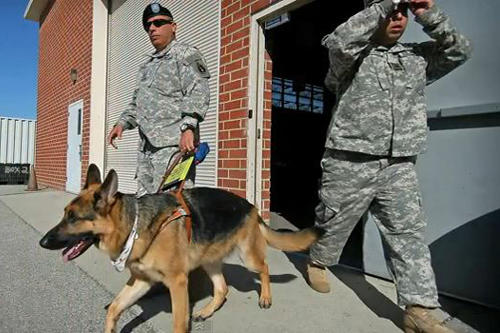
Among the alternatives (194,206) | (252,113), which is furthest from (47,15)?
(194,206)

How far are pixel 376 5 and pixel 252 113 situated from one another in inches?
96.3

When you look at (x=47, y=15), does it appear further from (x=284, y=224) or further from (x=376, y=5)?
(x=376, y=5)

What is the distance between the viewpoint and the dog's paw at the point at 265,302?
2.60 metres

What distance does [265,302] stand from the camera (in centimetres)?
261

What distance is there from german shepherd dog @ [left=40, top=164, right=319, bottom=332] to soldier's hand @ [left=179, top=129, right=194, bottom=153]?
0.31 meters

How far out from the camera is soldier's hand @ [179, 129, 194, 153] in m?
2.60

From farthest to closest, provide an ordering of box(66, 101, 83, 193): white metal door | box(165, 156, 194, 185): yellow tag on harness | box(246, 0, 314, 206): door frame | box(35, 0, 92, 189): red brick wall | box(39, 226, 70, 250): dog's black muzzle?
box(66, 101, 83, 193): white metal door → box(35, 0, 92, 189): red brick wall → box(246, 0, 314, 206): door frame → box(165, 156, 194, 185): yellow tag on harness → box(39, 226, 70, 250): dog's black muzzle

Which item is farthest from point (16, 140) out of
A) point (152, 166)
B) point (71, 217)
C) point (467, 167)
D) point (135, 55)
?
point (467, 167)

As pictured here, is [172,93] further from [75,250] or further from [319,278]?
[319,278]

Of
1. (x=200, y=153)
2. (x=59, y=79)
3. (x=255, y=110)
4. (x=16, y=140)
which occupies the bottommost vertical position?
(x=200, y=153)

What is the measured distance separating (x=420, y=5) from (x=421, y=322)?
1769mm

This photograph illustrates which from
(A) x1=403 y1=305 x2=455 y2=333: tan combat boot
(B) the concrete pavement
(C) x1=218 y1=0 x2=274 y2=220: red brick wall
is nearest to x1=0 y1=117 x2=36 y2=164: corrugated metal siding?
(B) the concrete pavement

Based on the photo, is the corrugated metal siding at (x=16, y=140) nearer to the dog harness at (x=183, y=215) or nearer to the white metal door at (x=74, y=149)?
the white metal door at (x=74, y=149)

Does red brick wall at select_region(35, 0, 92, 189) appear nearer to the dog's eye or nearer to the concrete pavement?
the concrete pavement
